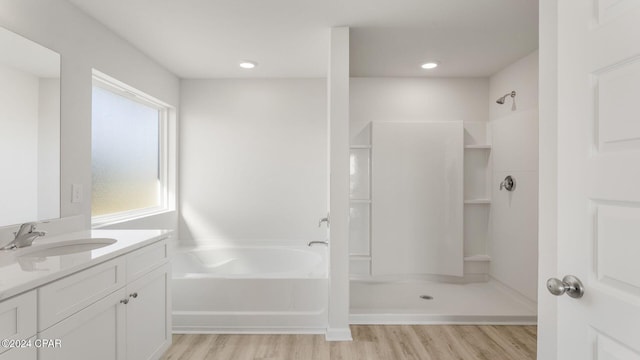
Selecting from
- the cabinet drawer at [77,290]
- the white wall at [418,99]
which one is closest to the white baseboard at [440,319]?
the cabinet drawer at [77,290]

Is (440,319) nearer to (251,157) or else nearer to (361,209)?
(361,209)

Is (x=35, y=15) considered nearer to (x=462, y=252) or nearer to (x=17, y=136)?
(x=17, y=136)

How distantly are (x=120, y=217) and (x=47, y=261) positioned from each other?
1.56 m

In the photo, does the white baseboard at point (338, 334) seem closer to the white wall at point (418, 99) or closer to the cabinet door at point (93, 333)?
the cabinet door at point (93, 333)

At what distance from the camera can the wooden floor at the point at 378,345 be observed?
219 cm

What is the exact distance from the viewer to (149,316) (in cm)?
180

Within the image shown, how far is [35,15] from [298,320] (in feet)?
8.36

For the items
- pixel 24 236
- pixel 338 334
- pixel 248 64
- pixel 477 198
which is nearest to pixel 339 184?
pixel 338 334

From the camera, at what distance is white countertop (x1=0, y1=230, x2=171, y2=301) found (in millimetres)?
1040

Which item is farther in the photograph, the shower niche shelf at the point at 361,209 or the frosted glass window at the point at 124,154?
the shower niche shelf at the point at 361,209

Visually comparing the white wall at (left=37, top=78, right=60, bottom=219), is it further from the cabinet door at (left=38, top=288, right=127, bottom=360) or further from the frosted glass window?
the cabinet door at (left=38, top=288, right=127, bottom=360)
